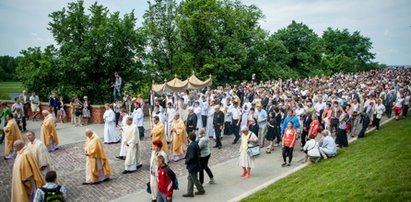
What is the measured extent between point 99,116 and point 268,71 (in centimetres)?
2267

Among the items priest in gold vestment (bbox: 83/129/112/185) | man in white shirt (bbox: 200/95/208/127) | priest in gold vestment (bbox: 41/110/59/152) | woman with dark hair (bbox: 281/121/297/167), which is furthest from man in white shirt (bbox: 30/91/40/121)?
woman with dark hair (bbox: 281/121/297/167)

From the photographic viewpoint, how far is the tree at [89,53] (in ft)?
65.9

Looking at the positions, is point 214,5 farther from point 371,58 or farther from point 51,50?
point 371,58

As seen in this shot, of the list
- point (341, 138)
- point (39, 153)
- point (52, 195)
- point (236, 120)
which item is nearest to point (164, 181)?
point (52, 195)

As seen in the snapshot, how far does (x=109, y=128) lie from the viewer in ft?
46.9

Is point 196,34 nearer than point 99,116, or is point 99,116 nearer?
point 99,116

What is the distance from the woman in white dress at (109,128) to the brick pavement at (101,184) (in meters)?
0.38

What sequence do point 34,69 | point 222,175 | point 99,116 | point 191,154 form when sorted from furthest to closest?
1. point 34,69
2. point 99,116
3. point 222,175
4. point 191,154

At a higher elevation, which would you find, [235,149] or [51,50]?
[51,50]

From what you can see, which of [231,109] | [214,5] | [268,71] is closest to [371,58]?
[268,71]

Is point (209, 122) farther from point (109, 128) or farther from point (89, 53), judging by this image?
point (89, 53)

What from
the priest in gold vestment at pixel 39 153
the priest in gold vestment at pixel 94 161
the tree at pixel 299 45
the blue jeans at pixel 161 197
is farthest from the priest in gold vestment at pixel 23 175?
the tree at pixel 299 45

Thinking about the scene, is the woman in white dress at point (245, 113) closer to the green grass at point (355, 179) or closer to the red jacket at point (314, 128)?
the red jacket at point (314, 128)

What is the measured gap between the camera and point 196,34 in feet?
98.6
